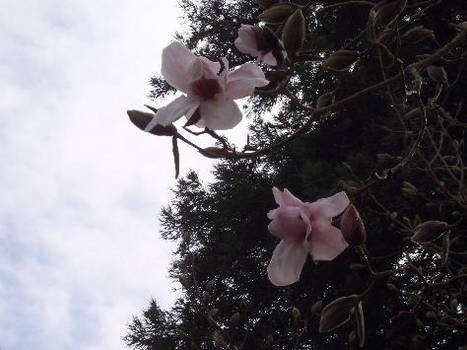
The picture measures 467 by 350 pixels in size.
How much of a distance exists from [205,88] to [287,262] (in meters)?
0.28

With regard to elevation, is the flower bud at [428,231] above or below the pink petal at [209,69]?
below

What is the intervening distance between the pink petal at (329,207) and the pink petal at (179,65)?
0.85 feet

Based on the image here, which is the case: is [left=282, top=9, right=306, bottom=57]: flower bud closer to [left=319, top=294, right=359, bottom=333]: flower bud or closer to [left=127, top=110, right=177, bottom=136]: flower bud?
[left=127, top=110, right=177, bottom=136]: flower bud

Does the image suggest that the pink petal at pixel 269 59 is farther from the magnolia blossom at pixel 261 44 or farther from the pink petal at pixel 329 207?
the pink petal at pixel 329 207

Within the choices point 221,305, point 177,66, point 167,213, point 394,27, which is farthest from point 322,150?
point 177,66

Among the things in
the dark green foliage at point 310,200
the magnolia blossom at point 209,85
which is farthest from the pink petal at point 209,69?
the dark green foliage at point 310,200

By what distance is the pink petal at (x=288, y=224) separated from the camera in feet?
2.66

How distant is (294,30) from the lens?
0.88 meters

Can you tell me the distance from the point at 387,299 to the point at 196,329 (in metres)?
1.70

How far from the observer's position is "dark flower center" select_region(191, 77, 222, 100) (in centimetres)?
83

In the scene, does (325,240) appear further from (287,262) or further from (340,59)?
(340,59)

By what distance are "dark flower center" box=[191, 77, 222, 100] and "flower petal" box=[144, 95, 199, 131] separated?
0.02 m

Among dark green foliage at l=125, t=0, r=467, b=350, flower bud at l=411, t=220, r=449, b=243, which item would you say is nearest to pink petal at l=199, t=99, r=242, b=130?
flower bud at l=411, t=220, r=449, b=243

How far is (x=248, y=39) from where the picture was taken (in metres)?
0.99
